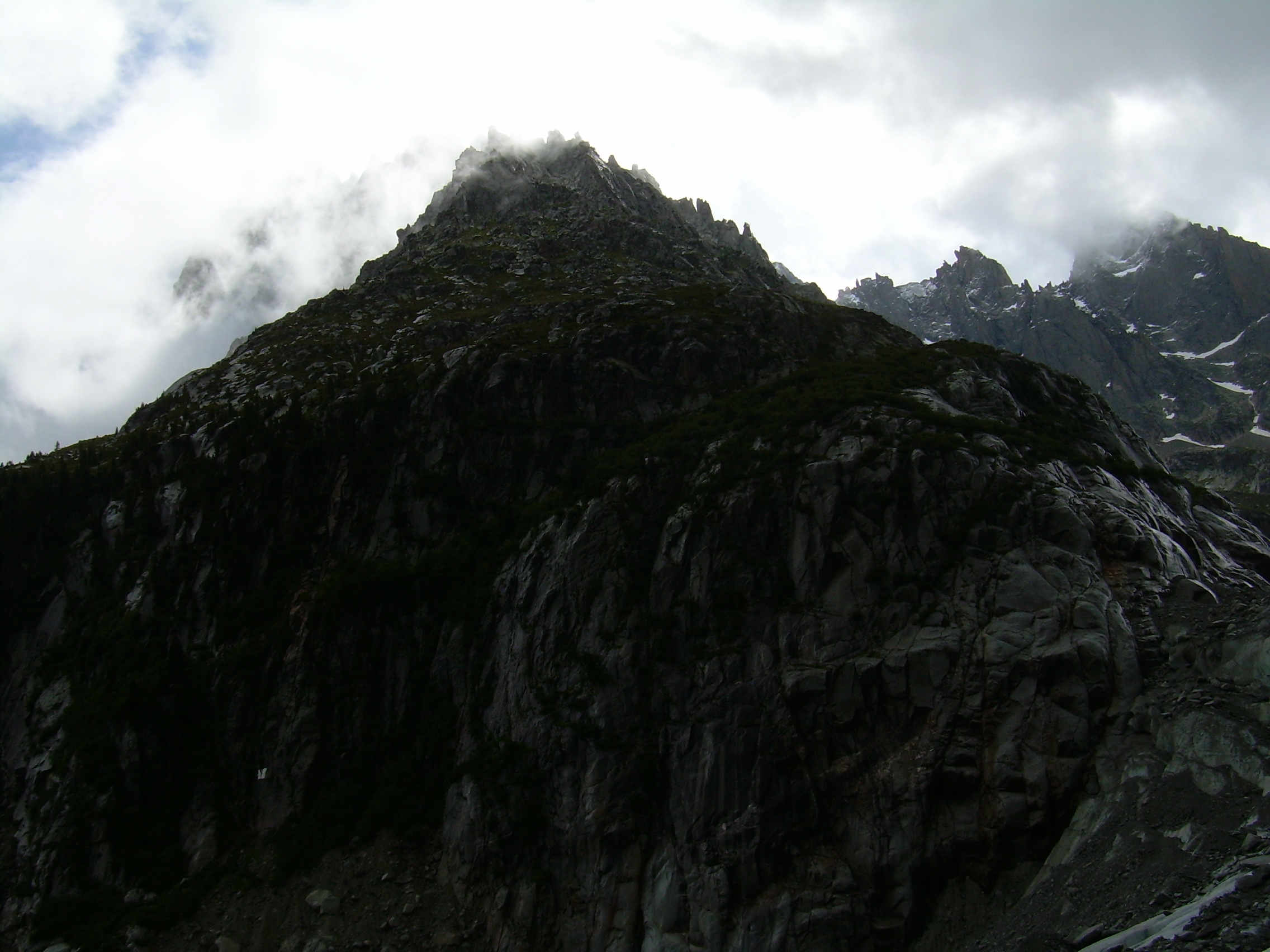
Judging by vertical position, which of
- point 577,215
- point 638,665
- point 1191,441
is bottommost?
point 638,665

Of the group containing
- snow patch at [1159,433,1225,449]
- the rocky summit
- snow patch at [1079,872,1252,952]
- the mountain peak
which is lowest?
snow patch at [1079,872,1252,952]

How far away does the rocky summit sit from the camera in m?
28.7

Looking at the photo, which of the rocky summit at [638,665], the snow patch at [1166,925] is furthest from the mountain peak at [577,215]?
the snow patch at [1166,925]

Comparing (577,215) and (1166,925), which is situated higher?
(577,215)

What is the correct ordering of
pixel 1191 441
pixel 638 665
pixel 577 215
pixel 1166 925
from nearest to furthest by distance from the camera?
1. pixel 1166 925
2. pixel 638 665
3. pixel 577 215
4. pixel 1191 441

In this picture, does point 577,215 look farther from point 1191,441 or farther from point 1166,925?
point 1191,441

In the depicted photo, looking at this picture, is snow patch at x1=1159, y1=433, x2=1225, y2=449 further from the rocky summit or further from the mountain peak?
the rocky summit

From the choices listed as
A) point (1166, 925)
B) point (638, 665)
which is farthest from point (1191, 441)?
point (1166, 925)

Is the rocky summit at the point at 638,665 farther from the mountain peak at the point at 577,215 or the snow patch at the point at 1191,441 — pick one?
the snow patch at the point at 1191,441

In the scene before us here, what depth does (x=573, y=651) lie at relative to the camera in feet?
135

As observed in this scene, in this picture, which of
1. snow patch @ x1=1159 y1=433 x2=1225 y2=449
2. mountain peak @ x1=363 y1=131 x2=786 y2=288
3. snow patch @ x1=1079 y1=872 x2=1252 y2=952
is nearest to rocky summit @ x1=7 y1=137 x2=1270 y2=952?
snow patch @ x1=1079 y1=872 x2=1252 y2=952

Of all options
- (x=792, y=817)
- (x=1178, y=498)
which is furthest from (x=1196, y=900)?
(x=1178, y=498)

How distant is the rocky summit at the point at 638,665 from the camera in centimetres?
2872

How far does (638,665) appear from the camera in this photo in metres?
39.5
